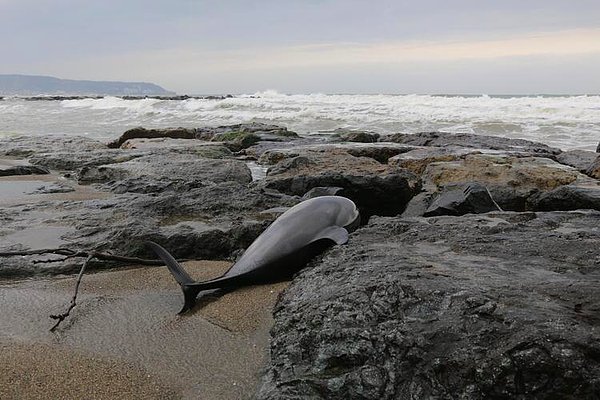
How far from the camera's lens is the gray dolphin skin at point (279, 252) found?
2.95 meters

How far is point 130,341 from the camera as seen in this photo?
8.02ft

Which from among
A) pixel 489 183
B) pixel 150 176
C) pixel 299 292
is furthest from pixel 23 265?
pixel 489 183

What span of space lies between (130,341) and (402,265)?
4.10 feet

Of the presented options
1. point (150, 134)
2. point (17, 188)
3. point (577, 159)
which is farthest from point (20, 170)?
point (577, 159)

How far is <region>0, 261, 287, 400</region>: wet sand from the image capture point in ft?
6.71

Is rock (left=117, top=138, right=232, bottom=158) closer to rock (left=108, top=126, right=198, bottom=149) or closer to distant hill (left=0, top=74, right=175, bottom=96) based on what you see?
rock (left=108, top=126, right=198, bottom=149)

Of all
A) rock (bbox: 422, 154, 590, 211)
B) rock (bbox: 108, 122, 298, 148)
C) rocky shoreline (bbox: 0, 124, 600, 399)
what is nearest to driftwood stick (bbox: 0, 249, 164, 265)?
rocky shoreline (bbox: 0, 124, 600, 399)

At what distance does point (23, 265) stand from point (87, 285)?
0.57 meters

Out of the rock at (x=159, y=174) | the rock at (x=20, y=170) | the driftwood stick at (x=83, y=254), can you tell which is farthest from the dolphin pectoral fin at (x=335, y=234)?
the rock at (x=20, y=170)

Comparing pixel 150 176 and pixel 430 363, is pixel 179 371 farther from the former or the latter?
pixel 150 176

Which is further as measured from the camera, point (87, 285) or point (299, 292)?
point (87, 285)

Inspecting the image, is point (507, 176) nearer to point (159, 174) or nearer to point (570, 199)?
point (570, 199)

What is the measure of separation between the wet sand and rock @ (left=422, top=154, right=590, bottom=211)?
3683 millimetres

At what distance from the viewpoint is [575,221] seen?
10.6ft
